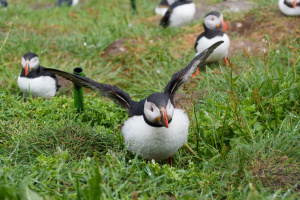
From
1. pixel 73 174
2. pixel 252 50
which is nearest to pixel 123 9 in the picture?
pixel 252 50

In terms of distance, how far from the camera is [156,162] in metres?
3.25

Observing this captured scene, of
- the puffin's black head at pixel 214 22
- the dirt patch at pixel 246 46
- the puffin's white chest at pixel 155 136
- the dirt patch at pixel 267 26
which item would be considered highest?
the puffin's black head at pixel 214 22

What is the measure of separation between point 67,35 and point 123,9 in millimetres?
2331

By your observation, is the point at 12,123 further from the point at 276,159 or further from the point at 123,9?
the point at 123,9

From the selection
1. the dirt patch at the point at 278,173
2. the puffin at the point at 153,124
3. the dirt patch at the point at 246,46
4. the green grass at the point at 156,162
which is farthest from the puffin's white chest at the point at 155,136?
the dirt patch at the point at 246,46

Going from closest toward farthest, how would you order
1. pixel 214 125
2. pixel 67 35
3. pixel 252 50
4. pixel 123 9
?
pixel 214 125, pixel 252 50, pixel 67 35, pixel 123 9

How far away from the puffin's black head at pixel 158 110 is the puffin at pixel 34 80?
7.41 ft

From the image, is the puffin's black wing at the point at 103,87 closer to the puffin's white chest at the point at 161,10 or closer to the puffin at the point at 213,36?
the puffin at the point at 213,36

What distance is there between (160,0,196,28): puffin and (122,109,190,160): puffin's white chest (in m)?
4.17

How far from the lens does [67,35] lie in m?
6.44

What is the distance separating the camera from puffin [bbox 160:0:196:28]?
682cm

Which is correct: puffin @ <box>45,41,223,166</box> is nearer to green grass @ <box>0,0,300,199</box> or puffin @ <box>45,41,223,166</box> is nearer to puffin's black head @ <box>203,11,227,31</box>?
green grass @ <box>0,0,300,199</box>

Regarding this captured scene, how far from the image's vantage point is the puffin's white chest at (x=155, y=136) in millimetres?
2771

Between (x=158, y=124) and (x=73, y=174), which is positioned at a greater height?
(x=158, y=124)
